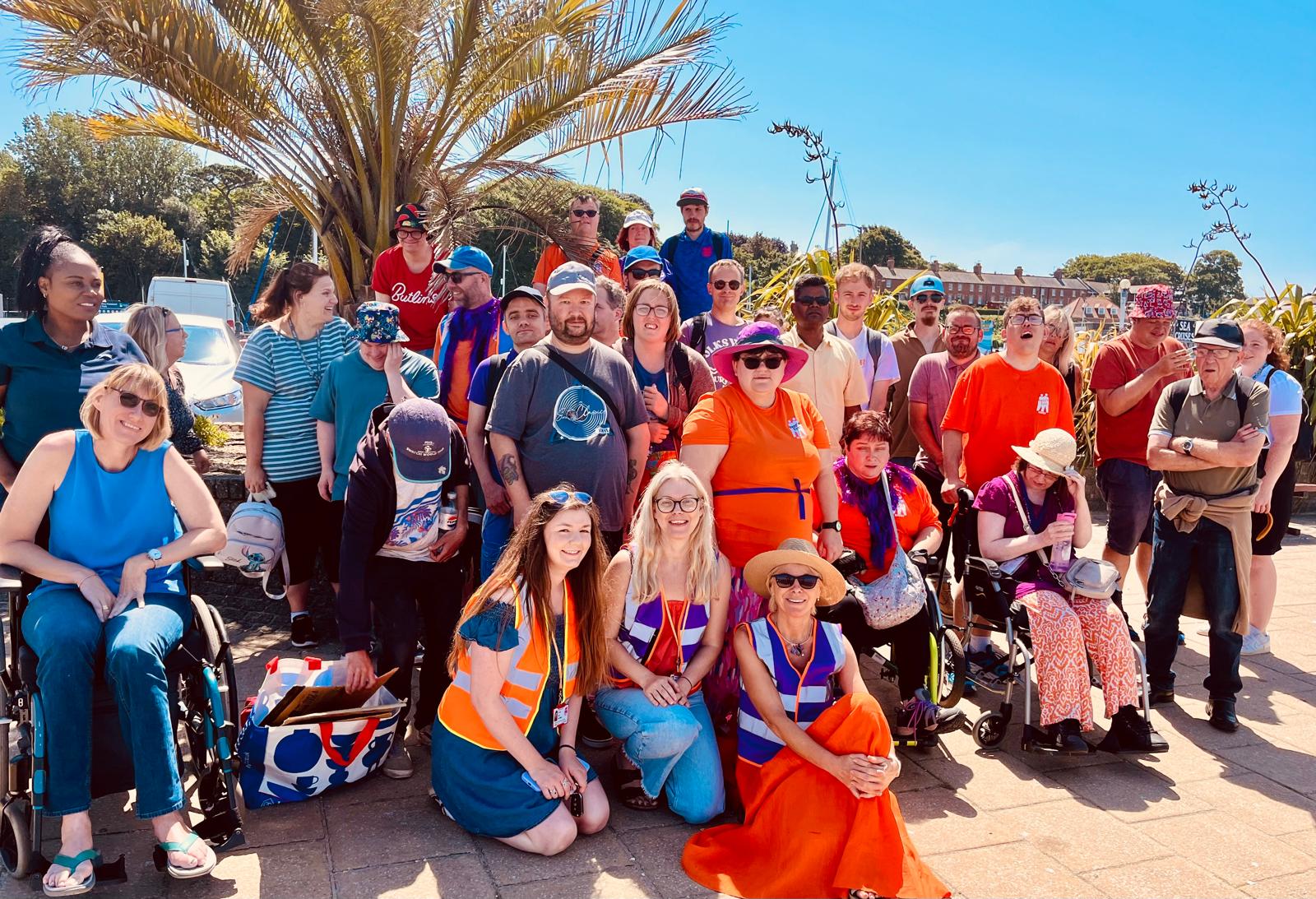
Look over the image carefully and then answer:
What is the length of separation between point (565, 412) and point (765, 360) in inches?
33.1

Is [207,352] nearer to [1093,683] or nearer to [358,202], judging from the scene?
[358,202]

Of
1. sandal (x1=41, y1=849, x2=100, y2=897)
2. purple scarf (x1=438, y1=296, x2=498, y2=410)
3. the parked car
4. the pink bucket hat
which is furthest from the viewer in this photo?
the parked car

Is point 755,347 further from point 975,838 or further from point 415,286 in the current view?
point 415,286

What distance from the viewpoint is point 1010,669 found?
4.20m

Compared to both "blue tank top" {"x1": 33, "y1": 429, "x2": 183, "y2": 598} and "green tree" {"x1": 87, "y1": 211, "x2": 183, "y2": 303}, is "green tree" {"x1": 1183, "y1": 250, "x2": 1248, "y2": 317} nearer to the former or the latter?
"green tree" {"x1": 87, "y1": 211, "x2": 183, "y2": 303}

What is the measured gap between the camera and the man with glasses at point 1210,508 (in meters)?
4.52

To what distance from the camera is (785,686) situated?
3.46 meters

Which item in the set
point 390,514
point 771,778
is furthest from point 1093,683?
point 390,514

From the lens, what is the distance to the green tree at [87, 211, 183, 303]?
38.7 m

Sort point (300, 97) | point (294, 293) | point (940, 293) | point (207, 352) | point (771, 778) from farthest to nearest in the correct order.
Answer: point (207, 352) < point (300, 97) < point (940, 293) < point (294, 293) < point (771, 778)

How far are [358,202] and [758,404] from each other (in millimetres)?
4608

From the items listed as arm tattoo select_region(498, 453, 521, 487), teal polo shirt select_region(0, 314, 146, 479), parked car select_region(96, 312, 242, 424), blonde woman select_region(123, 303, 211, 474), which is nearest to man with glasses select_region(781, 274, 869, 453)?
arm tattoo select_region(498, 453, 521, 487)

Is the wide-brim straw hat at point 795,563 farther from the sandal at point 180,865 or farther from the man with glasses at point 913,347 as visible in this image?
the man with glasses at point 913,347

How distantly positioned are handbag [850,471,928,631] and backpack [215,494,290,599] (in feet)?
8.43
